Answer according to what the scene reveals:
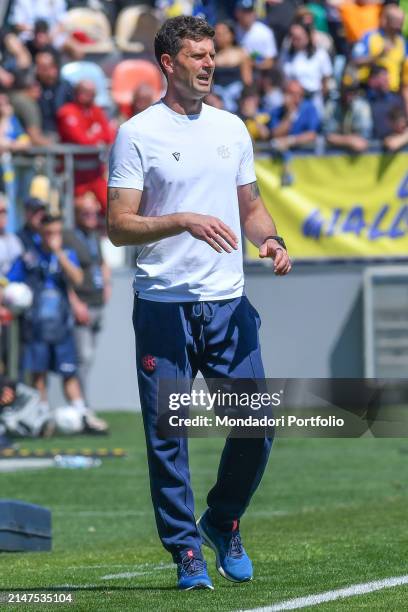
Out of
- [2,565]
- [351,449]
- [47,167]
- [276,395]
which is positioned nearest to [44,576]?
[2,565]

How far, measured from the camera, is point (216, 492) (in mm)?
6871

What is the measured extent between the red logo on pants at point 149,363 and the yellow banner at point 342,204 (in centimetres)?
1269

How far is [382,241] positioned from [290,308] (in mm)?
1398

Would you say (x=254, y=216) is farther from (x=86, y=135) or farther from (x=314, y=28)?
(x=314, y=28)

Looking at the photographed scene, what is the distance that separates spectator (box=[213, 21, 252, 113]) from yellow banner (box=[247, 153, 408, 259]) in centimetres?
117

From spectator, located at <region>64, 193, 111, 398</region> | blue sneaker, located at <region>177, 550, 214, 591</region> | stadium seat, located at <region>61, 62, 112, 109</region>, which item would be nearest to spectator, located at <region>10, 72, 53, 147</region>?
stadium seat, located at <region>61, 62, 112, 109</region>

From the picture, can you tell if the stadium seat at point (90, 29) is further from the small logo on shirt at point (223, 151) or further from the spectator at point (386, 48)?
the small logo on shirt at point (223, 151)

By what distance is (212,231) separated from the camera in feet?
20.2

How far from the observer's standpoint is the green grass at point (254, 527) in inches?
254

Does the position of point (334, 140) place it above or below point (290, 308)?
above

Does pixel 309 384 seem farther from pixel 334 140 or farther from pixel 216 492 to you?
pixel 334 140

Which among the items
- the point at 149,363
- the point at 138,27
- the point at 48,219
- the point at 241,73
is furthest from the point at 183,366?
the point at 138,27

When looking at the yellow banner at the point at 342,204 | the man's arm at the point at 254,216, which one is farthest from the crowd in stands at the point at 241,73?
the man's arm at the point at 254,216

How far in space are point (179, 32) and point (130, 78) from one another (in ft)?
47.7
